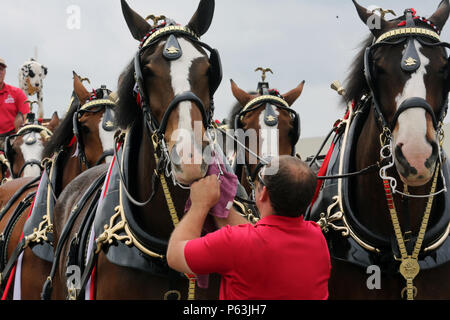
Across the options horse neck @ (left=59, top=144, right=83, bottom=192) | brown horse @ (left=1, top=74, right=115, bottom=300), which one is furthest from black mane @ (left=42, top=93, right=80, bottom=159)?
horse neck @ (left=59, top=144, right=83, bottom=192)

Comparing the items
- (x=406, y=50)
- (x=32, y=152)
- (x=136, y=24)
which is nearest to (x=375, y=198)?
(x=406, y=50)

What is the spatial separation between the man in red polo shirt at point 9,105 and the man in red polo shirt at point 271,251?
7742 mm

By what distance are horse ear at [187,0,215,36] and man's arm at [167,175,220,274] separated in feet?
3.69

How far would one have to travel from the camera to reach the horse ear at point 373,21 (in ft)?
11.9

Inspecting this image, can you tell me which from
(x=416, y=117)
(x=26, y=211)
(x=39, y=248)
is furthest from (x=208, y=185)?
(x=26, y=211)

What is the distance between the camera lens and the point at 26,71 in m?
9.91

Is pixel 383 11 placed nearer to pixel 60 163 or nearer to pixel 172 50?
pixel 172 50

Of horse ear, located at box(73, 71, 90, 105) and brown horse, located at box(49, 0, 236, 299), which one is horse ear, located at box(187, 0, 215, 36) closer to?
brown horse, located at box(49, 0, 236, 299)

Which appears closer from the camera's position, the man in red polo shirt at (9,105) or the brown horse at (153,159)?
the brown horse at (153,159)

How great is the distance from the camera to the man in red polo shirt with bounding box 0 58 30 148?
945cm

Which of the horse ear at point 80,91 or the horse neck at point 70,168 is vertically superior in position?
the horse ear at point 80,91

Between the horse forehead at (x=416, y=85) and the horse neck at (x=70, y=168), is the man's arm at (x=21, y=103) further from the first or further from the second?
the horse forehead at (x=416, y=85)

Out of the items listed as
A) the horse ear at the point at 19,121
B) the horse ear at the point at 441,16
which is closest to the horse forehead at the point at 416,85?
the horse ear at the point at 441,16

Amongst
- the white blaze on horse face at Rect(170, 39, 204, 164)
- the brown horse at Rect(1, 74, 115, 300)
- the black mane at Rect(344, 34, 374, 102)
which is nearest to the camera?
the white blaze on horse face at Rect(170, 39, 204, 164)
